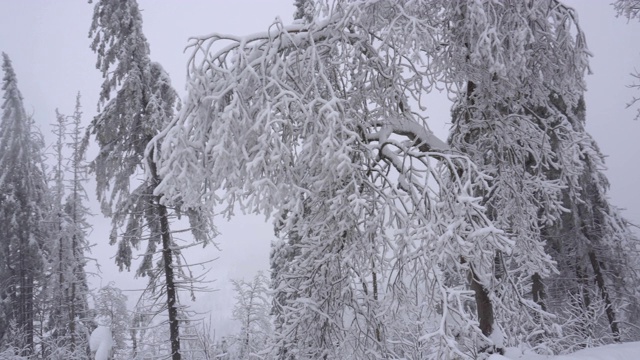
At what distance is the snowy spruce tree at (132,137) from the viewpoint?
9930mm

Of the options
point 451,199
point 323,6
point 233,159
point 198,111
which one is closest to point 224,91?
point 198,111

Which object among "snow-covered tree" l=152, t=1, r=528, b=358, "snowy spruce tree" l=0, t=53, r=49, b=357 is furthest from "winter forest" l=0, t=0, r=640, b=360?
"snowy spruce tree" l=0, t=53, r=49, b=357

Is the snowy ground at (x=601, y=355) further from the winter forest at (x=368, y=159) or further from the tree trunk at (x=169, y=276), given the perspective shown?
the tree trunk at (x=169, y=276)

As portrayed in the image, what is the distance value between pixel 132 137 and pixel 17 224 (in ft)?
51.4

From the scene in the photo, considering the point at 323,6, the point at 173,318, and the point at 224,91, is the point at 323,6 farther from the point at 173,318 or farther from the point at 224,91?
the point at 173,318

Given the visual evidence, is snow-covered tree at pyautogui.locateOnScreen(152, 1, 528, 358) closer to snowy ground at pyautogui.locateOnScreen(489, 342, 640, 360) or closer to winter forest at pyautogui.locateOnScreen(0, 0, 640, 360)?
winter forest at pyautogui.locateOnScreen(0, 0, 640, 360)

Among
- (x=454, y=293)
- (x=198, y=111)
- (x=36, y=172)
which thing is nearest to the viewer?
(x=454, y=293)

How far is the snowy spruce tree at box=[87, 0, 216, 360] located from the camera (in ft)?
32.6

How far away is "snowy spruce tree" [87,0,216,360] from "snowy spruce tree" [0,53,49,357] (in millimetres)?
13408

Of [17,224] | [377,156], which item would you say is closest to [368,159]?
[377,156]

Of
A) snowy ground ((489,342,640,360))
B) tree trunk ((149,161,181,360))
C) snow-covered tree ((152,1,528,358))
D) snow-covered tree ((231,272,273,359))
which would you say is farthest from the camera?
snow-covered tree ((231,272,273,359))

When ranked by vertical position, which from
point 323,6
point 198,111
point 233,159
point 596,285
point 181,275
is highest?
point 323,6

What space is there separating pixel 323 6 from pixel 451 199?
2901mm

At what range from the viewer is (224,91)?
4.30 metres
